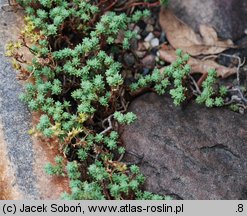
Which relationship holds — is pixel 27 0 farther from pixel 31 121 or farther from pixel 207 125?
pixel 207 125

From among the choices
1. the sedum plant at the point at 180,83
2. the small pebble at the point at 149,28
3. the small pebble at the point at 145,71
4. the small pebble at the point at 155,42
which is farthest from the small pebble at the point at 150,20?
the sedum plant at the point at 180,83

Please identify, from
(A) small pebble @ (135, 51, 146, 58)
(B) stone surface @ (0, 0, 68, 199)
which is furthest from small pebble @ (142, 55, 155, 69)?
(B) stone surface @ (0, 0, 68, 199)

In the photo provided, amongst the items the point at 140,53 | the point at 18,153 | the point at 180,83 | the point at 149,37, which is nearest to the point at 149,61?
the point at 140,53

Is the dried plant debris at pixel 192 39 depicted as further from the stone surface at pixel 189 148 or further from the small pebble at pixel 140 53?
the stone surface at pixel 189 148

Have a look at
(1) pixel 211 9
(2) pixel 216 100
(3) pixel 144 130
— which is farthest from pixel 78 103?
(1) pixel 211 9

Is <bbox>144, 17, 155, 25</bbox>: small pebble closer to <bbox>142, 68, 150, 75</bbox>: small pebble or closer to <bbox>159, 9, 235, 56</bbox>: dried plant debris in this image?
<bbox>159, 9, 235, 56</bbox>: dried plant debris

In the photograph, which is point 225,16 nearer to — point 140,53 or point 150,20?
point 150,20

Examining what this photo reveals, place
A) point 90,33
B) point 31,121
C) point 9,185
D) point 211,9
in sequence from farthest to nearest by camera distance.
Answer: point 211,9 < point 90,33 < point 31,121 < point 9,185

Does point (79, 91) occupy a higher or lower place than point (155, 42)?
higher
